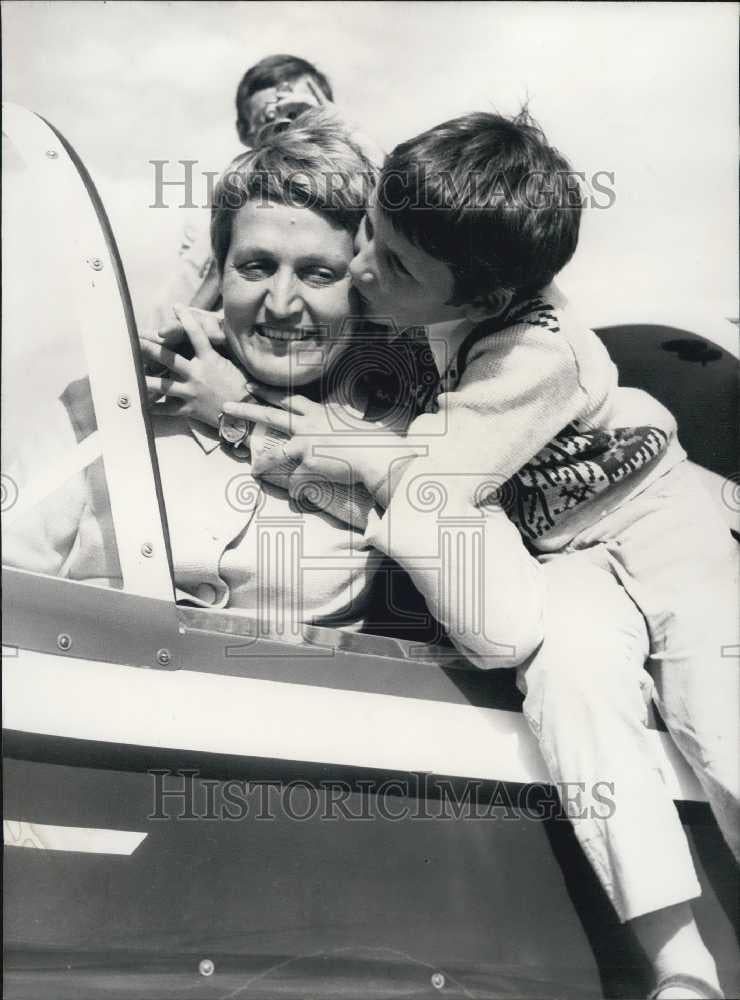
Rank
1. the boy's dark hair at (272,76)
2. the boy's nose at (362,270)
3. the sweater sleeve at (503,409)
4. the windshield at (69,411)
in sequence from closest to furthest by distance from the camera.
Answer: the windshield at (69,411), the sweater sleeve at (503,409), the boy's nose at (362,270), the boy's dark hair at (272,76)

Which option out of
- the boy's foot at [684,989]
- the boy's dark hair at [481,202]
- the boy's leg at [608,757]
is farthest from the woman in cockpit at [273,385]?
the boy's foot at [684,989]

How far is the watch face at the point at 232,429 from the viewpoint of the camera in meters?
1.32

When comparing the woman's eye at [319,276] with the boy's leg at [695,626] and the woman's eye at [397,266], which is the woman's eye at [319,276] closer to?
the woman's eye at [397,266]

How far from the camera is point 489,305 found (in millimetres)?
1345

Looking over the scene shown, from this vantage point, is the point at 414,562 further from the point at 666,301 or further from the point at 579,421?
the point at 666,301

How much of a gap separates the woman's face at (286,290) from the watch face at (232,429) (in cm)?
8

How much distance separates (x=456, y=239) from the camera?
1.29 meters

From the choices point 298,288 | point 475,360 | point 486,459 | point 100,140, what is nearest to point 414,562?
point 486,459

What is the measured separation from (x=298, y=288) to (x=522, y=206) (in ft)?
0.98

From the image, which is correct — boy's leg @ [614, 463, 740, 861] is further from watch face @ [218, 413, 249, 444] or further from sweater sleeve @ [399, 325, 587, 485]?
watch face @ [218, 413, 249, 444]

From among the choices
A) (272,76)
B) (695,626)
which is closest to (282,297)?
(272,76)

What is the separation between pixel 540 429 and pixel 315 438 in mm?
278

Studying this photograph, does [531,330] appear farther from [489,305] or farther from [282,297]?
[282,297]

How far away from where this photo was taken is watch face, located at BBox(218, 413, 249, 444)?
132cm
